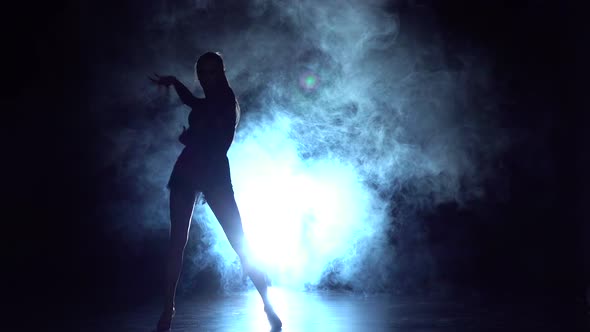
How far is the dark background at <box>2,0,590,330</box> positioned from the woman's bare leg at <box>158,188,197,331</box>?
266cm

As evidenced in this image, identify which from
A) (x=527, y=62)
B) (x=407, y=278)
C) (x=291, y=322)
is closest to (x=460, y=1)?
(x=527, y=62)

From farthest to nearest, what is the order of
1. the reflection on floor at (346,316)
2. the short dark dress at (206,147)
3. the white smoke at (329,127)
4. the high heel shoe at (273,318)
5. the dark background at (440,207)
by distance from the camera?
Answer: the white smoke at (329,127), the dark background at (440,207), the reflection on floor at (346,316), the high heel shoe at (273,318), the short dark dress at (206,147)

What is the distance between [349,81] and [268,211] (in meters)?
1.56

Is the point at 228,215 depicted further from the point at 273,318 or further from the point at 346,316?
the point at 346,316

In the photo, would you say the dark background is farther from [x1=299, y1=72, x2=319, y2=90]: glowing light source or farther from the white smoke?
[x1=299, y1=72, x2=319, y2=90]: glowing light source

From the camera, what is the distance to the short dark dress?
9.48 ft

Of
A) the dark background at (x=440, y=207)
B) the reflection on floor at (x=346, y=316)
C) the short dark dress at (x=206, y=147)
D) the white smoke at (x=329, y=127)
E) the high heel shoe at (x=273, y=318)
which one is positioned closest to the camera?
the short dark dress at (x=206, y=147)

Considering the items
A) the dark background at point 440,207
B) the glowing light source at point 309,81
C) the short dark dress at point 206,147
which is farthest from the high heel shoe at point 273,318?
the glowing light source at point 309,81

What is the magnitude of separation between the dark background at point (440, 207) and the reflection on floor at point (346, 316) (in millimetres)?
1172

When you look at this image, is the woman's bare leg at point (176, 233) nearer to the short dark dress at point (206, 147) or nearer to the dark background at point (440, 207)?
the short dark dress at point (206, 147)

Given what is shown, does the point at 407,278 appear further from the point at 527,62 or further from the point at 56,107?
the point at 56,107

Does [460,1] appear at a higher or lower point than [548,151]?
higher

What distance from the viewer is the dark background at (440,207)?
559cm

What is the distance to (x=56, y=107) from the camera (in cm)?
595
